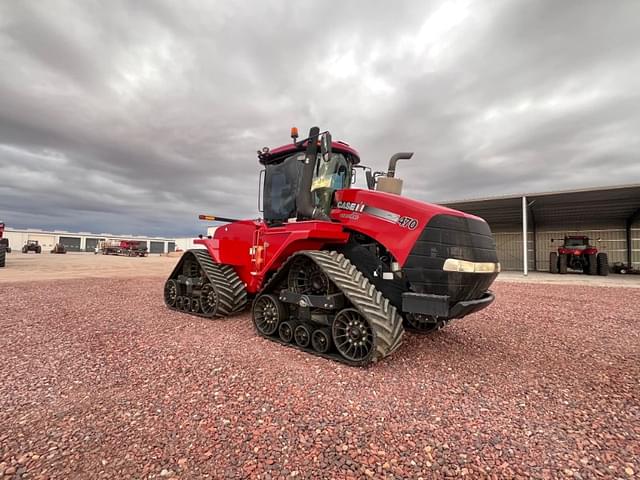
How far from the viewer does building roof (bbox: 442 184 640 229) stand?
60.4 ft

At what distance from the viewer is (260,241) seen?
5.73 m

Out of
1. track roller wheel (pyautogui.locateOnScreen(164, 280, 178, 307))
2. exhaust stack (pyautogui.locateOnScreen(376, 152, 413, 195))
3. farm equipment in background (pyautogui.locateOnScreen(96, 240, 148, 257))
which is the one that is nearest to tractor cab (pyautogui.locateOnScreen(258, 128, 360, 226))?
exhaust stack (pyautogui.locateOnScreen(376, 152, 413, 195))

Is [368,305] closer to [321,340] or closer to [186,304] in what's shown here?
[321,340]

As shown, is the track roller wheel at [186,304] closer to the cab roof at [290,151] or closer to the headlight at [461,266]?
the cab roof at [290,151]

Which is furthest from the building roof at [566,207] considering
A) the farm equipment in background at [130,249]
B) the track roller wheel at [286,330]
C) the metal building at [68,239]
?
the metal building at [68,239]

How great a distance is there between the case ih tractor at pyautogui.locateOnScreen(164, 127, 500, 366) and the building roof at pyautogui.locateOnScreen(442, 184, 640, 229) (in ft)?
58.5

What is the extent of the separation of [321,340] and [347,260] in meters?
1.10

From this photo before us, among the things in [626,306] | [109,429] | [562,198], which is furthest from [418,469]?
[562,198]

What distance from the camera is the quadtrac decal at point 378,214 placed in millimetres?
3922

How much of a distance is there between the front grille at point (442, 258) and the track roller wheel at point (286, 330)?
1.80 m

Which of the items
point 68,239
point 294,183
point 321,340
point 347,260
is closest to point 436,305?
point 347,260

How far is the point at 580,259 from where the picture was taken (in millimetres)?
20672

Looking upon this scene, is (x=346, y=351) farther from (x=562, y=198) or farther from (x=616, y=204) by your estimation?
(x=616, y=204)

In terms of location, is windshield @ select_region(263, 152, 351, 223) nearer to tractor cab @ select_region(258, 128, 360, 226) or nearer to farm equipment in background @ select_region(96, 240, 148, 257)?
tractor cab @ select_region(258, 128, 360, 226)
